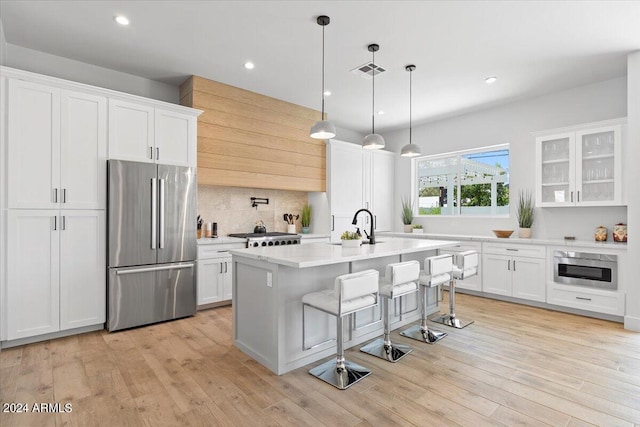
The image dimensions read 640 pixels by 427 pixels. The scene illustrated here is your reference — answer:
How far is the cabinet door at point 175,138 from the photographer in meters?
3.95

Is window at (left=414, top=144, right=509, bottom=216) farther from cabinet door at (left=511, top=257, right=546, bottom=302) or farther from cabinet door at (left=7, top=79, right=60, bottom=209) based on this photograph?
cabinet door at (left=7, top=79, right=60, bottom=209)

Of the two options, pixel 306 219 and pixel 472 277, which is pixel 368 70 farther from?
pixel 472 277

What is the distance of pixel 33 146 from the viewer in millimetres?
3199

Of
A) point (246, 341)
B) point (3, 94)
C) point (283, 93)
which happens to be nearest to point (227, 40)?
point (283, 93)

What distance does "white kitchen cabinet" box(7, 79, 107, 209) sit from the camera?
3.12 meters

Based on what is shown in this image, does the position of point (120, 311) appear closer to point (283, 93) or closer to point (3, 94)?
point (3, 94)

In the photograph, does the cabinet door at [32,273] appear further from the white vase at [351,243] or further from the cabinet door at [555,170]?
the cabinet door at [555,170]

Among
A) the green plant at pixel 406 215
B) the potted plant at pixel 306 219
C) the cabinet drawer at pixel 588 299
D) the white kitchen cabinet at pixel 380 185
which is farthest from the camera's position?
the green plant at pixel 406 215

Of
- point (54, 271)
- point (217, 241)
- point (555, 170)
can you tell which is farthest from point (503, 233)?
point (54, 271)

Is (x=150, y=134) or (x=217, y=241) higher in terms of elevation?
(x=150, y=134)

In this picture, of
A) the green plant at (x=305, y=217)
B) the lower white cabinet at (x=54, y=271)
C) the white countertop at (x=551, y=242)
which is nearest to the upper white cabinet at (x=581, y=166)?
the white countertop at (x=551, y=242)

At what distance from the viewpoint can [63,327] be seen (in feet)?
11.0

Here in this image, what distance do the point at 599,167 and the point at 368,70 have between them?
327 cm

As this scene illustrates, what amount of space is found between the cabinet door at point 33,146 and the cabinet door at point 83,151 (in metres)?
0.06
